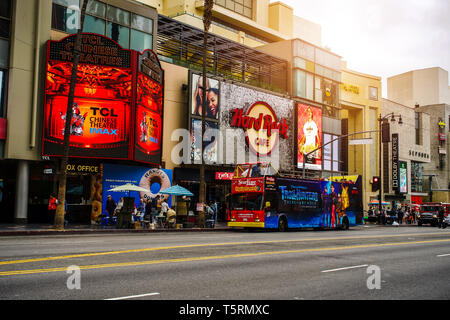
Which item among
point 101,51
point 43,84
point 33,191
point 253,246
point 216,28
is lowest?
point 253,246

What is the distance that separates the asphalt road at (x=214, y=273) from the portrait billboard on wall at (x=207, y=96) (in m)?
22.2

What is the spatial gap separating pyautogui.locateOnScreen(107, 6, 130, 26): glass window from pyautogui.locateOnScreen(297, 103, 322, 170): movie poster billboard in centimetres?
2063

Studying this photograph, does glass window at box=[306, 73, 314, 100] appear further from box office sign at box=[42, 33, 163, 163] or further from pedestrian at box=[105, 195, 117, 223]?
pedestrian at box=[105, 195, 117, 223]

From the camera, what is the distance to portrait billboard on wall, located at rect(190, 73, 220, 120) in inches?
1430

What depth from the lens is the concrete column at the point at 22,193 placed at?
27278mm

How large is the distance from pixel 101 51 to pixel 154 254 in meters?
20.8

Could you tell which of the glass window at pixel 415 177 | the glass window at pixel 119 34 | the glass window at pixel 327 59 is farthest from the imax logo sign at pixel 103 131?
the glass window at pixel 415 177

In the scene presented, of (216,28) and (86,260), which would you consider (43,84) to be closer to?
(86,260)

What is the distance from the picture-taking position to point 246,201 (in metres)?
28.6

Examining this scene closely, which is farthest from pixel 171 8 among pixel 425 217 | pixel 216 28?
pixel 425 217

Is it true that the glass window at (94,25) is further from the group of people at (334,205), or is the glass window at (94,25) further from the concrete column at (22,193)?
the group of people at (334,205)

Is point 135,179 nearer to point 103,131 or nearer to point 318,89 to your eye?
point 103,131

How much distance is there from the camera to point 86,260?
11.3 m

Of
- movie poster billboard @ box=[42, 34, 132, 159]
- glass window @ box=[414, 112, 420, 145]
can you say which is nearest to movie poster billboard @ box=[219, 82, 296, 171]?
movie poster billboard @ box=[42, 34, 132, 159]
